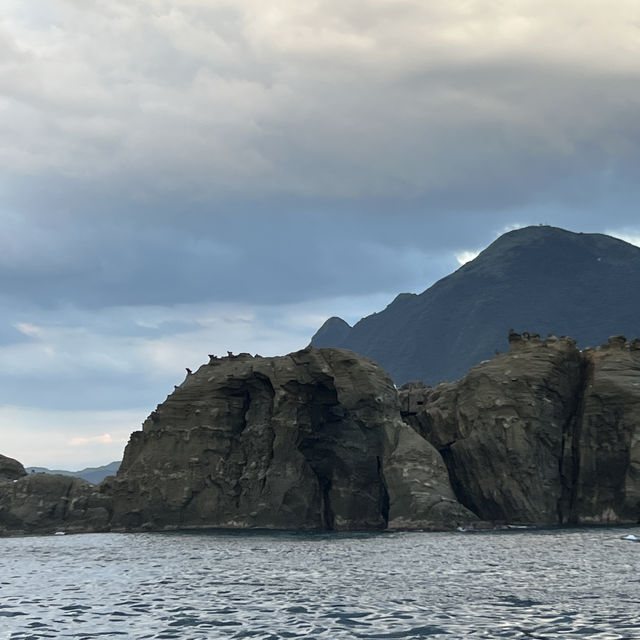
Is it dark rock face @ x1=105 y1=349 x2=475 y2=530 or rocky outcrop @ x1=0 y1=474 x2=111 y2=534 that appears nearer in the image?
dark rock face @ x1=105 y1=349 x2=475 y2=530

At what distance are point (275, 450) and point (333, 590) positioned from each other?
2743 inches

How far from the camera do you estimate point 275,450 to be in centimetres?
11644

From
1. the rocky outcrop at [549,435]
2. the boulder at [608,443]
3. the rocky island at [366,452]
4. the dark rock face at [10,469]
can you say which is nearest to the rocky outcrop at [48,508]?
the rocky island at [366,452]

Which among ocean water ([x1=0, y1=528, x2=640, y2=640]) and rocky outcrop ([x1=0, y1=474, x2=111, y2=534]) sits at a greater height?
rocky outcrop ([x1=0, y1=474, x2=111, y2=534])

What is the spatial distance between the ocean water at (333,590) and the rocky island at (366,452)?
91.8 feet

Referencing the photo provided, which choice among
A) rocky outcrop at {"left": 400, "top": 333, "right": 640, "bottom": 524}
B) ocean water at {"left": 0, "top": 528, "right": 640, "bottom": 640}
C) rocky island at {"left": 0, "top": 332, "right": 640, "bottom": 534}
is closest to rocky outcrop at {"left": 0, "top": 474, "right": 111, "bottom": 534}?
rocky island at {"left": 0, "top": 332, "right": 640, "bottom": 534}

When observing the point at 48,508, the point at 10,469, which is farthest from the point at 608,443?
the point at 10,469

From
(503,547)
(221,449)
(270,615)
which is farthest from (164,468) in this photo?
(270,615)

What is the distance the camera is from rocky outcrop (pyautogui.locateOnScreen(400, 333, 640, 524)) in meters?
109

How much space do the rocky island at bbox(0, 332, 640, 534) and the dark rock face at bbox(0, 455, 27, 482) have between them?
441 inches

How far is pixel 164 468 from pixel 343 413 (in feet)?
78.3

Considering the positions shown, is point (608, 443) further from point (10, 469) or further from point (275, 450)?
point (10, 469)

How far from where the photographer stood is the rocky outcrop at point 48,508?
122125mm

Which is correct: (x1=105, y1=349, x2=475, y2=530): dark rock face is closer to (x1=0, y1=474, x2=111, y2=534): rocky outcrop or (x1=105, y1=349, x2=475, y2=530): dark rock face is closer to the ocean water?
(x1=0, y1=474, x2=111, y2=534): rocky outcrop
